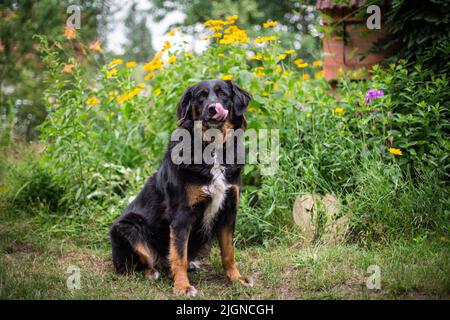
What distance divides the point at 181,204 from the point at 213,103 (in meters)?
0.80

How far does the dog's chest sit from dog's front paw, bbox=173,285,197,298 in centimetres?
52

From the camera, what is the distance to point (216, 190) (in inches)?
126

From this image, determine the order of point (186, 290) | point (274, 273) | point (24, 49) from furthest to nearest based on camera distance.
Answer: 1. point (24, 49)
2. point (274, 273)
3. point (186, 290)

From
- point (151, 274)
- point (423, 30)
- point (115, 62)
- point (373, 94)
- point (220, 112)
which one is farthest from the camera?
point (115, 62)

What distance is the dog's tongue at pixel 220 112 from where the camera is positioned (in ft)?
10.6

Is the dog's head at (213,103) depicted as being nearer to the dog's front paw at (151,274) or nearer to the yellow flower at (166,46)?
the dog's front paw at (151,274)

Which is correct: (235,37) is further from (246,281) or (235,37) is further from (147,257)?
(246,281)

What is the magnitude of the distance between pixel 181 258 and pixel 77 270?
1.02 m

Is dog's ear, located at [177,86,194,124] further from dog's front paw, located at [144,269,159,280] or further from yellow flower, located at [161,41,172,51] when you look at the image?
yellow flower, located at [161,41,172,51]

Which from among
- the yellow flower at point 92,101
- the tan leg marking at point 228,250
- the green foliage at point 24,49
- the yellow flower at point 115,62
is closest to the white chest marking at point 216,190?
the tan leg marking at point 228,250

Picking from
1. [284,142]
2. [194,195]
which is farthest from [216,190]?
[284,142]

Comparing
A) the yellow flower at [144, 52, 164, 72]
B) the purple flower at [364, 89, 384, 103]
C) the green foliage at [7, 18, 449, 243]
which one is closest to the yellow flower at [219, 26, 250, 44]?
the green foliage at [7, 18, 449, 243]

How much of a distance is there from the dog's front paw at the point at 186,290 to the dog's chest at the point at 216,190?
1.71ft

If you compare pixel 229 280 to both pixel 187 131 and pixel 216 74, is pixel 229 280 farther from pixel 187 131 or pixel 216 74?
pixel 216 74
